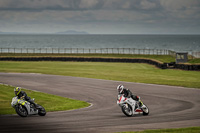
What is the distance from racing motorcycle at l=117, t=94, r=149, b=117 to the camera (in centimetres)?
1855

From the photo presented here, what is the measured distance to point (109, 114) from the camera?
19.5 meters

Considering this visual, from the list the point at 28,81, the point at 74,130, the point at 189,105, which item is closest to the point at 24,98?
the point at 74,130

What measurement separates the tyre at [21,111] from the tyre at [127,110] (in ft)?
17.4

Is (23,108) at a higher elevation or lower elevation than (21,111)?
higher

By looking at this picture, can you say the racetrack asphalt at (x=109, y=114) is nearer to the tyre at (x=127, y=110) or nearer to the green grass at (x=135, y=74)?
the tyre at (x=127, y=110)

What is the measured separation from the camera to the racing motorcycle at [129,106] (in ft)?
60.8

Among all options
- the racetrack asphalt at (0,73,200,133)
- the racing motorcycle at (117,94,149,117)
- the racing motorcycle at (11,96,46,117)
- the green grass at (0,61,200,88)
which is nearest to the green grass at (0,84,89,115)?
the racetrack asphalt at (0,73,200,133)

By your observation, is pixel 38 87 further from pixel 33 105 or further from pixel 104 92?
pixel 33 105

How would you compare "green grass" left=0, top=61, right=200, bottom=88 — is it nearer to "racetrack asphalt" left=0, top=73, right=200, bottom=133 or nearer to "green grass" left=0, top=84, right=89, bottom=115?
"racetrack asphalt" left=0, top=73, right=200, bottom=133

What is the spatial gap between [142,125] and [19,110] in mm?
6688

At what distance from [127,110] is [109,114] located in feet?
→ 4.27

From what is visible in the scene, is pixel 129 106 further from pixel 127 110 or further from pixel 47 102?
pixel 47 102

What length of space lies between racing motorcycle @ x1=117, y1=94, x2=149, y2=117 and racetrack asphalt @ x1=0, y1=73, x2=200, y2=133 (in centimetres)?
30

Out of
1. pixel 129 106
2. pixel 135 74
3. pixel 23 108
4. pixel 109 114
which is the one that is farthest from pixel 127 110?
pixel 135 74
